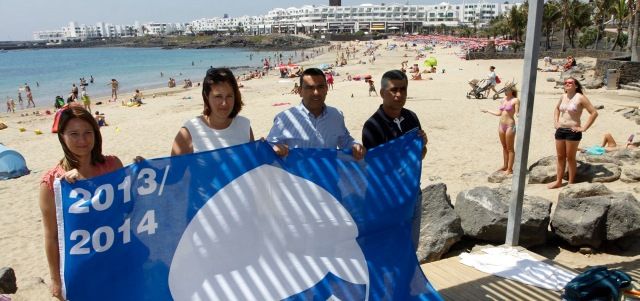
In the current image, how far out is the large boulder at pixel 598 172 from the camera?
7266 mm

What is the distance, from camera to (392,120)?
12.2 ft

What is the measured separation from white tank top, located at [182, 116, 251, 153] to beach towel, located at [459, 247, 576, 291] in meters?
2.83

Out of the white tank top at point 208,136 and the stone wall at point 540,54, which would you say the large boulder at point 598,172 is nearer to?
the white tank top at point 208,136

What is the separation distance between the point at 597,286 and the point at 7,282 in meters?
6.19

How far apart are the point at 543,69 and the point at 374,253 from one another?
102 ft

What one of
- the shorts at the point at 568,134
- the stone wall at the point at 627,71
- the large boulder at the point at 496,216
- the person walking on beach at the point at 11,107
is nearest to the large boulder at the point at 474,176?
the shorts at the point at 568,134

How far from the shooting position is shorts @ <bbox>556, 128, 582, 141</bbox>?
269 inches

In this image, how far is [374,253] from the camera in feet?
11.5

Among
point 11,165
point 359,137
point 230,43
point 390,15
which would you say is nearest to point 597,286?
point 359,137

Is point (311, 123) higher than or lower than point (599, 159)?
higher

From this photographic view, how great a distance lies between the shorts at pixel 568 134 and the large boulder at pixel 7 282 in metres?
7.63

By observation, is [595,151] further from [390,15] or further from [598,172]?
[390,15]

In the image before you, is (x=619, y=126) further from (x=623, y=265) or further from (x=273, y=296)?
(x=273, y=296)

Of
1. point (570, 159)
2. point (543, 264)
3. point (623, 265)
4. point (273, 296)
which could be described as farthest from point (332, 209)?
point (570, 159)
